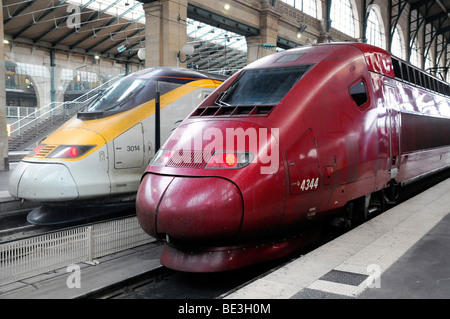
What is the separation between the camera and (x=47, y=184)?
680 centimetres

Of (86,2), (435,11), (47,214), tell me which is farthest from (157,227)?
(435,11)

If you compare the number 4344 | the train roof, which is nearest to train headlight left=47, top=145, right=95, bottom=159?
the train roof

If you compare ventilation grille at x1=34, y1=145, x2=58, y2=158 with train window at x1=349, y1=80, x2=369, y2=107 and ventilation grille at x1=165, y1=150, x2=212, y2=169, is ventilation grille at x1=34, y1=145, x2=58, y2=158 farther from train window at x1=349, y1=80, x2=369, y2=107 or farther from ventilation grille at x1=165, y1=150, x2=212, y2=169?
train window at x1=349, y1=80, x2=369, y2=107

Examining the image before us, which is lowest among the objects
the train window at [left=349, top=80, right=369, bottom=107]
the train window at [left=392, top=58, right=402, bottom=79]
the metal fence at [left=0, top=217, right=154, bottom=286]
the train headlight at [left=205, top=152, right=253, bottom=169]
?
the metal fence at [left=0, top=217, right=154, bottom=286]

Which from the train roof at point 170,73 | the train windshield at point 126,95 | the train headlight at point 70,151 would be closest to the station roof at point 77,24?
the train roof at point 170,73

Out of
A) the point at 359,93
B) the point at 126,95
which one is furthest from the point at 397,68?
the point at 126,95

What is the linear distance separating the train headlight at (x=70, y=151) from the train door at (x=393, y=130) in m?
4.73

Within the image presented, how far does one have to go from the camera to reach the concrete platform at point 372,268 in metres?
3.35

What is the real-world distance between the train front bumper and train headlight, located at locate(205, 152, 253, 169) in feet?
11.9

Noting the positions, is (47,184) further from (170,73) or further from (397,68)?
(397,68)

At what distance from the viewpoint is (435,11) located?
140 ft

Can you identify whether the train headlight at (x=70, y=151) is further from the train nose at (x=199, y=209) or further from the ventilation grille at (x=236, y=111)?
the train nose at (x=199, y=209)

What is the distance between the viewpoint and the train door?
248 inches

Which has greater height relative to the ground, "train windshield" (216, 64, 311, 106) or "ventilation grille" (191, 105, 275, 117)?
"train windshield" (216, 64, 311, 106)
